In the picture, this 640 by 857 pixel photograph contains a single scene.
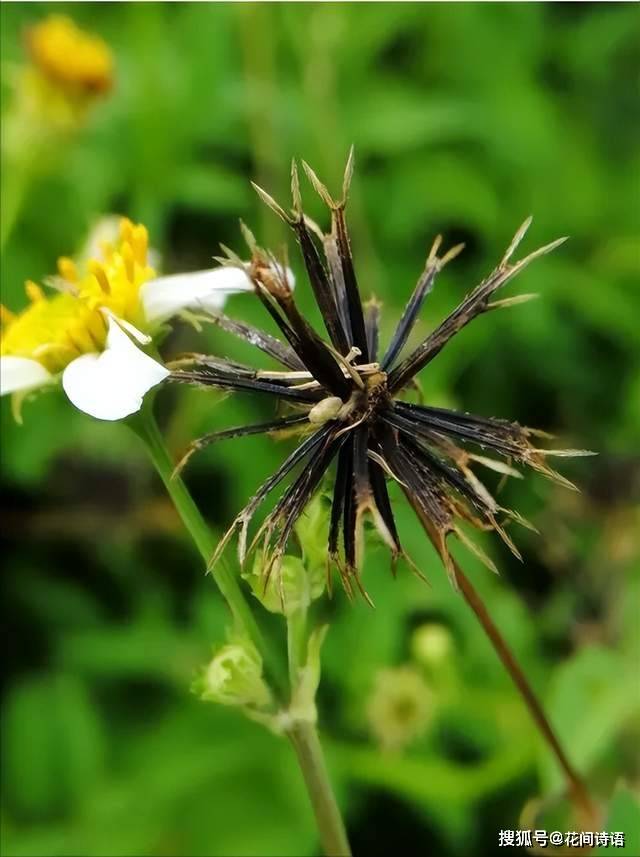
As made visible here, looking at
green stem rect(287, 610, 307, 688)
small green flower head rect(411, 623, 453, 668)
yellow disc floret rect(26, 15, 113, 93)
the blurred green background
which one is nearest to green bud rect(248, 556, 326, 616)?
green stem rect(287, 610, 307, 688)

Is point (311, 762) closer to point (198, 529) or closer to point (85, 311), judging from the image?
point (198, 529)

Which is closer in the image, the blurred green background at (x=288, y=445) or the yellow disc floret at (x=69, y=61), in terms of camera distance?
the blurred green background at (x=288, y=445)

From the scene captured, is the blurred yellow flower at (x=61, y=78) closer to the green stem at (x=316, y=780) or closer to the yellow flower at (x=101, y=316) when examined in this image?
the yellow flower at (x=101, y=316)

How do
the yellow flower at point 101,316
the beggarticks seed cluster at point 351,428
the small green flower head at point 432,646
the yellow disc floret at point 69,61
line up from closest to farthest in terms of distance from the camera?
the beggarticks seed cluster at point 351,428
the yellow flower at point 101,316
the small green flower head at point 432,646
the yellow disc floret at point 69,61

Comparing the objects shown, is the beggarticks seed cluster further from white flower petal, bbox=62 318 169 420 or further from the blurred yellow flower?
the blurred yellow flower

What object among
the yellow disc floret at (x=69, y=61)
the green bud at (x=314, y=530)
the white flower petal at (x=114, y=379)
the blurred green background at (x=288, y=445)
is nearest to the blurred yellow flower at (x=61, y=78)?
the yellow disc floret at (x=69, y=61)

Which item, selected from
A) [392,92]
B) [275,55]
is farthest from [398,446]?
[275,55]
